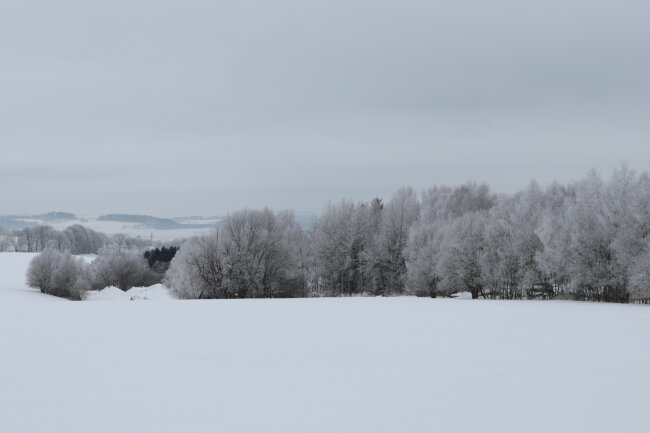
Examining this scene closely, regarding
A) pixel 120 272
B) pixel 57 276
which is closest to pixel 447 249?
pixel 57 276

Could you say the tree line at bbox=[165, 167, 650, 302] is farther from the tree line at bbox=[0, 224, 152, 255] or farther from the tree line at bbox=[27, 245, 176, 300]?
the tree line at bbox=[0, 224, 152, 255]

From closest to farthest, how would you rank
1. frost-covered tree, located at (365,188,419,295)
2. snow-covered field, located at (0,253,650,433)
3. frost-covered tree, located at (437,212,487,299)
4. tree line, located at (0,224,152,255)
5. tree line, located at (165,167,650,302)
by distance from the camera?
snow-covered field, located at (0,253,650,433), tree line, located at (165,167,650,302), frost-covered tree, located at (437,212,487,299), frost-covered tree, located at (365,188,419,295), tree line, located at (0,224,152,255)

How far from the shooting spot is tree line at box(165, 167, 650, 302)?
3616cm

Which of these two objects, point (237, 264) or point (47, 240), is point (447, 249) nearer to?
point (237, 264)

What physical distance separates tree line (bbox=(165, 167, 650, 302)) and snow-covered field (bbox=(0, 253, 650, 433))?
18.8m

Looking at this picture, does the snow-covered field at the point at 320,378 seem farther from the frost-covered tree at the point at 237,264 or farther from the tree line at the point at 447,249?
the frost-covered tree at the point at 237,264

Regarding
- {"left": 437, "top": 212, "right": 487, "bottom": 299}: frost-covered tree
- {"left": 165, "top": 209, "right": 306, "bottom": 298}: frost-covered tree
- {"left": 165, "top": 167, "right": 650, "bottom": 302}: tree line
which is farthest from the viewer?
{"left": 165, "top": 209, "right": 306, "bottom": 298}: frost-covered tree

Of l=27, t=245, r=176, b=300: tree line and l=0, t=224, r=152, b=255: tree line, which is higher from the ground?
l=0, t=224, r=152, b=255: tree line

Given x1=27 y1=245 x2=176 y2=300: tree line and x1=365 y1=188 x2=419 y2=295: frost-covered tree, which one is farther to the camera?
x1=27 y1=245 x2=176 y2=300: tree line

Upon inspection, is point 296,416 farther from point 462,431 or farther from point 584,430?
point 584,430

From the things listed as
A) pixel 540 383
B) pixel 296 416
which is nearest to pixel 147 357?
pixel 296 416

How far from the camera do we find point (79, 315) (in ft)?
80.3

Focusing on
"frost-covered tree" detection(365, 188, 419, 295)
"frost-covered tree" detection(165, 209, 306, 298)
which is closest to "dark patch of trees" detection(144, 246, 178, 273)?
"frost-covered tree" detection(165, 209, 306, 298)

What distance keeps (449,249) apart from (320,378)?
38.6 meters
